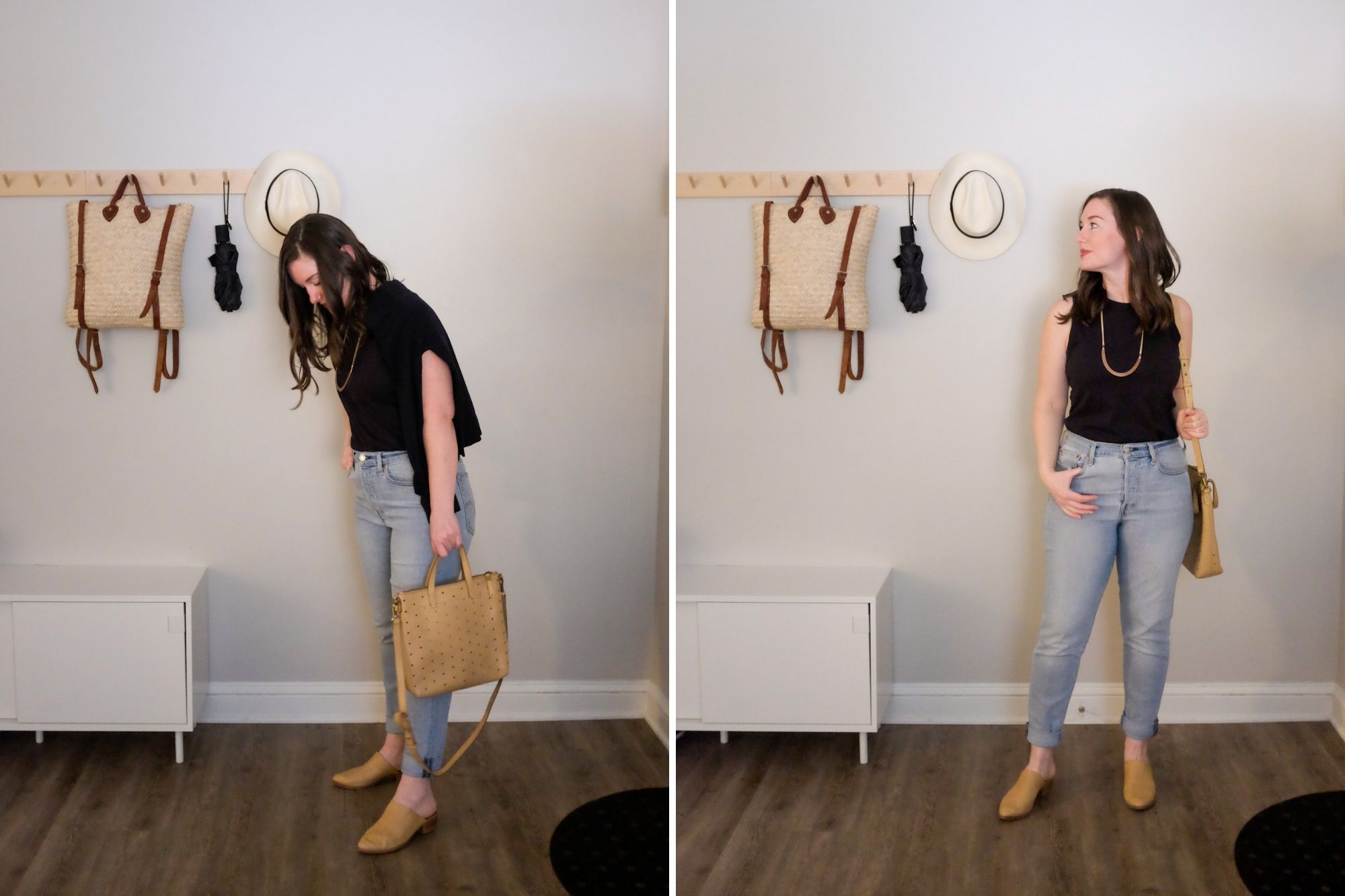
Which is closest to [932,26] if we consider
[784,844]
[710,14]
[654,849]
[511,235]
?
[710,14]

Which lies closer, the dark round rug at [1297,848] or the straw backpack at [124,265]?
the straw backpack at [124,265]

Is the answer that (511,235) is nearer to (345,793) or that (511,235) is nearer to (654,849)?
(345,793)

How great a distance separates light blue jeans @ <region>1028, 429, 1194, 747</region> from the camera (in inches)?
59.9

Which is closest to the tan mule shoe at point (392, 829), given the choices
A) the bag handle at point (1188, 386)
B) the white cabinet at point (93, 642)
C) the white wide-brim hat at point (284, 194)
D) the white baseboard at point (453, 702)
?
the white baseboard at point (453, 702)

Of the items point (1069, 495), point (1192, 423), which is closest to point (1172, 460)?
point (1192, 423)

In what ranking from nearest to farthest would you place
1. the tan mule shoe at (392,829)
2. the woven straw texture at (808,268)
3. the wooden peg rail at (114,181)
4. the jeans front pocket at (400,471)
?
the wooden peg rail at (114,181)
the jeans front pocket at (400,471)
the tan mule shoe at (392,829)
the woven straw texture at (808,268)

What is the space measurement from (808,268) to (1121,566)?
74cm

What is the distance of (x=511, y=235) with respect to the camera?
4.94 feet

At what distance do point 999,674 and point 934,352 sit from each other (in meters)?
0.60

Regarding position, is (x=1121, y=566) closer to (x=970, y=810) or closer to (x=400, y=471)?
(x=970, y=810)

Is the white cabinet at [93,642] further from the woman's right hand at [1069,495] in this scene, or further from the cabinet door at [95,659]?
the woman's right hand at [1069,495]

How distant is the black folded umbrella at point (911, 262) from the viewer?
1604 millimetres

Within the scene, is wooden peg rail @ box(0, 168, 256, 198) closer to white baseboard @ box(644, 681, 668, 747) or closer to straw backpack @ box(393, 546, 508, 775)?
straw backpack @ box(393, 546, 508, 775)

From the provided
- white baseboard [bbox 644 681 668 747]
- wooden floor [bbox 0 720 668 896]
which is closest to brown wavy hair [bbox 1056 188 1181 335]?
white baseboard [bbox 644 681 668 747]
